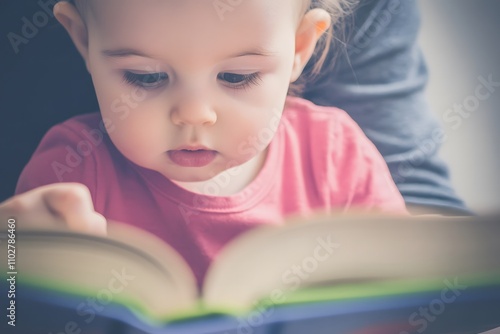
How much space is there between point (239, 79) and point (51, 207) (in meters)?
0.26

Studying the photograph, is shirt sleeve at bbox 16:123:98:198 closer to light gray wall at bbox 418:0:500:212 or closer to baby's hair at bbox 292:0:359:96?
baby's hair at bbox 292:0:359:96

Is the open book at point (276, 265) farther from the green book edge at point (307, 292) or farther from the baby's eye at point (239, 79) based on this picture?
the baby's eye at point (239, 79)

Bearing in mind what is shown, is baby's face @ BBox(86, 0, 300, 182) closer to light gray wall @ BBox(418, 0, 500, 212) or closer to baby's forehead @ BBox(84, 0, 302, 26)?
baby's forehead @ BBox(84, 0, 302, 26)

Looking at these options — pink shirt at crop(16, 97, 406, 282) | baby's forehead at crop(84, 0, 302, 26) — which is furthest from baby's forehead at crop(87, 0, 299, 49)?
pink shirt at crop(16, 97, 406, 282)

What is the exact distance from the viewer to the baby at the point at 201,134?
719mm

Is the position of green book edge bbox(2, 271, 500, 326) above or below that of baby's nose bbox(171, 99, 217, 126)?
below

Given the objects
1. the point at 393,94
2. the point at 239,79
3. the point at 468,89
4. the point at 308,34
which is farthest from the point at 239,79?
the point at 468,89

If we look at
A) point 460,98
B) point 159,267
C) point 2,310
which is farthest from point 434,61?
point 2,310

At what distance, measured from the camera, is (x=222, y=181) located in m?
0.80

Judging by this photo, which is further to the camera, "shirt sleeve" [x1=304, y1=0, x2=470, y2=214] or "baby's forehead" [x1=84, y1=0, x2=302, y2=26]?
"shirt sleeve" [x1=304, y1=0, x2=470, y2=214]

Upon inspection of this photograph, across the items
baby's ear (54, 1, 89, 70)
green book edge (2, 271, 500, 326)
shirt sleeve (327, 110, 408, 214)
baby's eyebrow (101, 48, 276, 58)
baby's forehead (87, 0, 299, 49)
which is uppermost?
baby's ear (54, 1, 89, 70)

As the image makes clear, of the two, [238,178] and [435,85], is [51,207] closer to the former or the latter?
[238,178]

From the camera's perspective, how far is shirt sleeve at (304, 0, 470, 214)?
0.81 metres

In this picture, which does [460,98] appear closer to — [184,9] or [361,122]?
[361,122]
